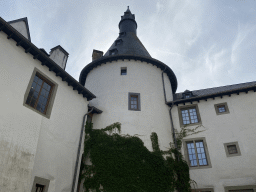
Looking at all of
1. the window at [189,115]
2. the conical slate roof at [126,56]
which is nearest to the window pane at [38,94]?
the conical slate roof at [126,56]

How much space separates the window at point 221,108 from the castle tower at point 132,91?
3.69 m

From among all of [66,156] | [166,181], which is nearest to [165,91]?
[166,181]

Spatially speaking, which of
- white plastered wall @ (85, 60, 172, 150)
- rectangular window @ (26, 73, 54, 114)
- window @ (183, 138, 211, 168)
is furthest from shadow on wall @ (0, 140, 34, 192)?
window @ (183, 138, 211, 168)

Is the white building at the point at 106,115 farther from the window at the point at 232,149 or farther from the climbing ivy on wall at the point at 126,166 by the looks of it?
the climbing ivy on wall at the point at 126,166

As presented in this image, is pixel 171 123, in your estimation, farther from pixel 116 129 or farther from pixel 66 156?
pixel 66 156

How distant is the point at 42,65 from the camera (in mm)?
11414

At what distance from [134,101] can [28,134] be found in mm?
8289

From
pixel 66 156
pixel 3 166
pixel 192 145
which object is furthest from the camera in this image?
pixel 192 145

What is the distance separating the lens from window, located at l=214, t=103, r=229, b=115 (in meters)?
15.6

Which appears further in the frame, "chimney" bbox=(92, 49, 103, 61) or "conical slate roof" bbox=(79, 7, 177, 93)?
"chimney" bbox=(92, 49, 103, 61)

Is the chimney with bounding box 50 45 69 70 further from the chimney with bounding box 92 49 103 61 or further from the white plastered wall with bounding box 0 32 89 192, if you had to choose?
the chimney with bounding box 92 49 103 61

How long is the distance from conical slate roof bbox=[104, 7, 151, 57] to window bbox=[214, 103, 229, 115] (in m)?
7.68

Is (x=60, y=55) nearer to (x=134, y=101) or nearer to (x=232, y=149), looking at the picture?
(x=134, y=101)

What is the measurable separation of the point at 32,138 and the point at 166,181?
25.9 feet
